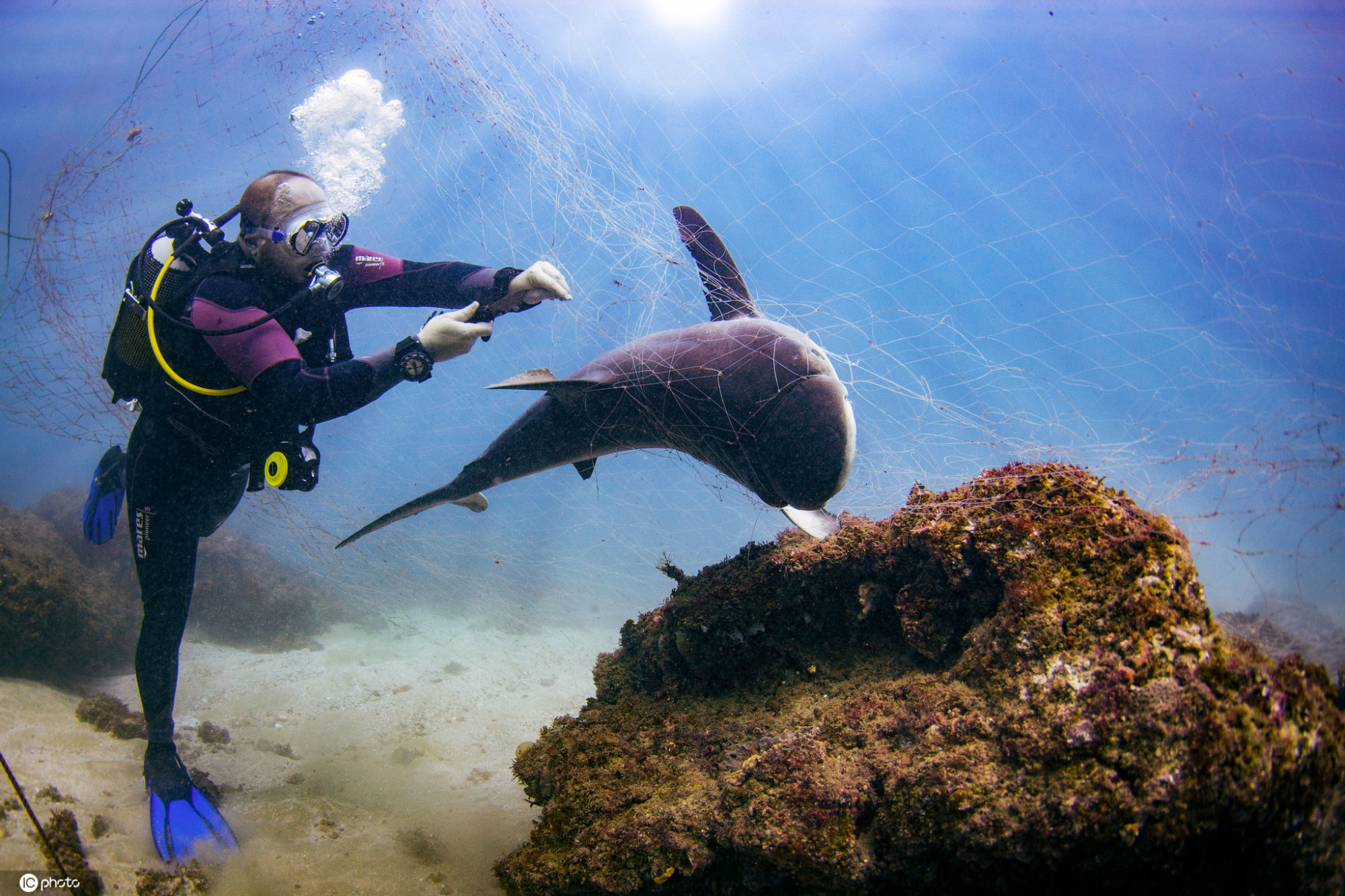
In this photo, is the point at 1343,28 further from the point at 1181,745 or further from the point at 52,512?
the point at 52,512

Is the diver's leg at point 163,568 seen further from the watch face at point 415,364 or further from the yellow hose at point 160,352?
the watch face at point 415,364

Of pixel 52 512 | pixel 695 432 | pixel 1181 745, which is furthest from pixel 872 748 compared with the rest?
pixel 52 512

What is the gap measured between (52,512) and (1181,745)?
22091mm

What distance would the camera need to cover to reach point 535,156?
450 cm

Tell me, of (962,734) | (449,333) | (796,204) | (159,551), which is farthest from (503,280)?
(796,204)

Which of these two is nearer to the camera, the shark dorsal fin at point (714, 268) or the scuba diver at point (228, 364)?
the scuba diver at point (228, 364)

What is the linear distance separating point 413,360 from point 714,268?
237 centimetres

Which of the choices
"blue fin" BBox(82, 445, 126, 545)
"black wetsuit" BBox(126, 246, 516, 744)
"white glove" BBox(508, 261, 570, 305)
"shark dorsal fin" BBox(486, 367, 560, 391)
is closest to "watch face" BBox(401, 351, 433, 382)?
"black wetsuit" BBox(126, 246, 516, 744)

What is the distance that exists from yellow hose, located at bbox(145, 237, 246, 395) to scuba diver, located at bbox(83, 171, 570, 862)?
1cm

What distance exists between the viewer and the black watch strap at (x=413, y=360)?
3.47 metres

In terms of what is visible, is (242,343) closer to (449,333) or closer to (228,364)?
(228,364)

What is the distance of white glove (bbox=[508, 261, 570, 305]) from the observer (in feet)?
12.4

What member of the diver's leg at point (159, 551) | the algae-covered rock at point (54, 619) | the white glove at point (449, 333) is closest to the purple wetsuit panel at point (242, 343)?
the white glove at point (449, 333)

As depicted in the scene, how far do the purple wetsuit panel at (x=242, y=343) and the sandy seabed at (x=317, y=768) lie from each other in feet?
9.64
